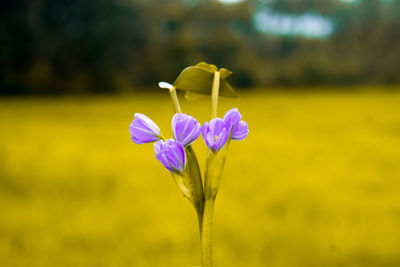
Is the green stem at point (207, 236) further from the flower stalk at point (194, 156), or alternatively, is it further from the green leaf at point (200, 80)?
the green leaf at point (200, 80)

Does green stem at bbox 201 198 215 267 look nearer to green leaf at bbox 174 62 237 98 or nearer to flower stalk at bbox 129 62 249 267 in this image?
flower stalk at bbox 129 62 249 267

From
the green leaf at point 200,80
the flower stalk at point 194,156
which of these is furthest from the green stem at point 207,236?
the green leaf at point 200,80

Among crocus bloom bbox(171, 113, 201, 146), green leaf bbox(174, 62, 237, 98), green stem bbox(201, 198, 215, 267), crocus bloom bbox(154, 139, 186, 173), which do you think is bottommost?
green stem bbox(201, 198, 215, 267)

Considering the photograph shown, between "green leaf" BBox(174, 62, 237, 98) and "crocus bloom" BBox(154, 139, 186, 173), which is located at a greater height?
"green leaf" BBox(174, 62, 237, 98)

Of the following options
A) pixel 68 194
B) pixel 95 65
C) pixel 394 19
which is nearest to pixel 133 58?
pixel 95 65

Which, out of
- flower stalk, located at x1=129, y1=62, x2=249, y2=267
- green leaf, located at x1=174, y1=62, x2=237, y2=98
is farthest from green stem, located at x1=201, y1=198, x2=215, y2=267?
green leaf, located at x1=174, y1=62, x2=237, y2=98

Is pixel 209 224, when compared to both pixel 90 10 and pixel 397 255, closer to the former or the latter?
pixel 397 255
